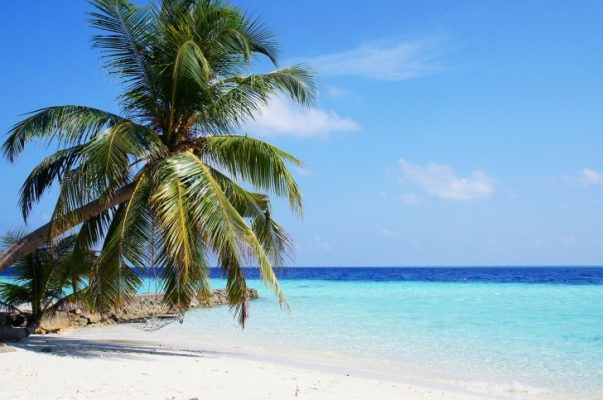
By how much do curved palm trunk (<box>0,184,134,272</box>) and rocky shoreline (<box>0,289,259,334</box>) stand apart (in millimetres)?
1469

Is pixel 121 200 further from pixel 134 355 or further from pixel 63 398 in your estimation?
pixel 63 398

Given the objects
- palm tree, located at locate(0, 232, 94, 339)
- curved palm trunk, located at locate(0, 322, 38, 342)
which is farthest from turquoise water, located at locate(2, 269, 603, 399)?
curved palm trunk, located at locate(0, 322, 38, 342)

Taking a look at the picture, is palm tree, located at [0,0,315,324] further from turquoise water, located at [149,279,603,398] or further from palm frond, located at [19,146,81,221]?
turquoise water, located at [149,279,603,398]

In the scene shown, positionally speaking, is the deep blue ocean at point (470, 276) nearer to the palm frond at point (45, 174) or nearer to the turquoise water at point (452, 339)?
the turquoise water at point (452, 339)

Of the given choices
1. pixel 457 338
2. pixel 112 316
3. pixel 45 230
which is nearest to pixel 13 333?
pixel 45 230

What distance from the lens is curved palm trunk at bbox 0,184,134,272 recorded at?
29.4ft

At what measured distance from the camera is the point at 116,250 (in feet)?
27.5

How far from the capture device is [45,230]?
29.8ft

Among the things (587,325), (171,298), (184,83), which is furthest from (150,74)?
(587,325)

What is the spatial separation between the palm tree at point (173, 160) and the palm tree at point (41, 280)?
1097 mm

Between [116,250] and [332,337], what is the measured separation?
6.56 m

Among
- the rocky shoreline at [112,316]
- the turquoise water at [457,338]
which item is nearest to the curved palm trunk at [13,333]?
the rocky shoreline at [112,316]

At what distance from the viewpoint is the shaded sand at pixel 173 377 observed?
20.7ft

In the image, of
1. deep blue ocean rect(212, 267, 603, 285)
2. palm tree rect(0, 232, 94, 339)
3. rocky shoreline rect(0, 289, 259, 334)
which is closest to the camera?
palm tree rect(0, 232, 94, 339)
